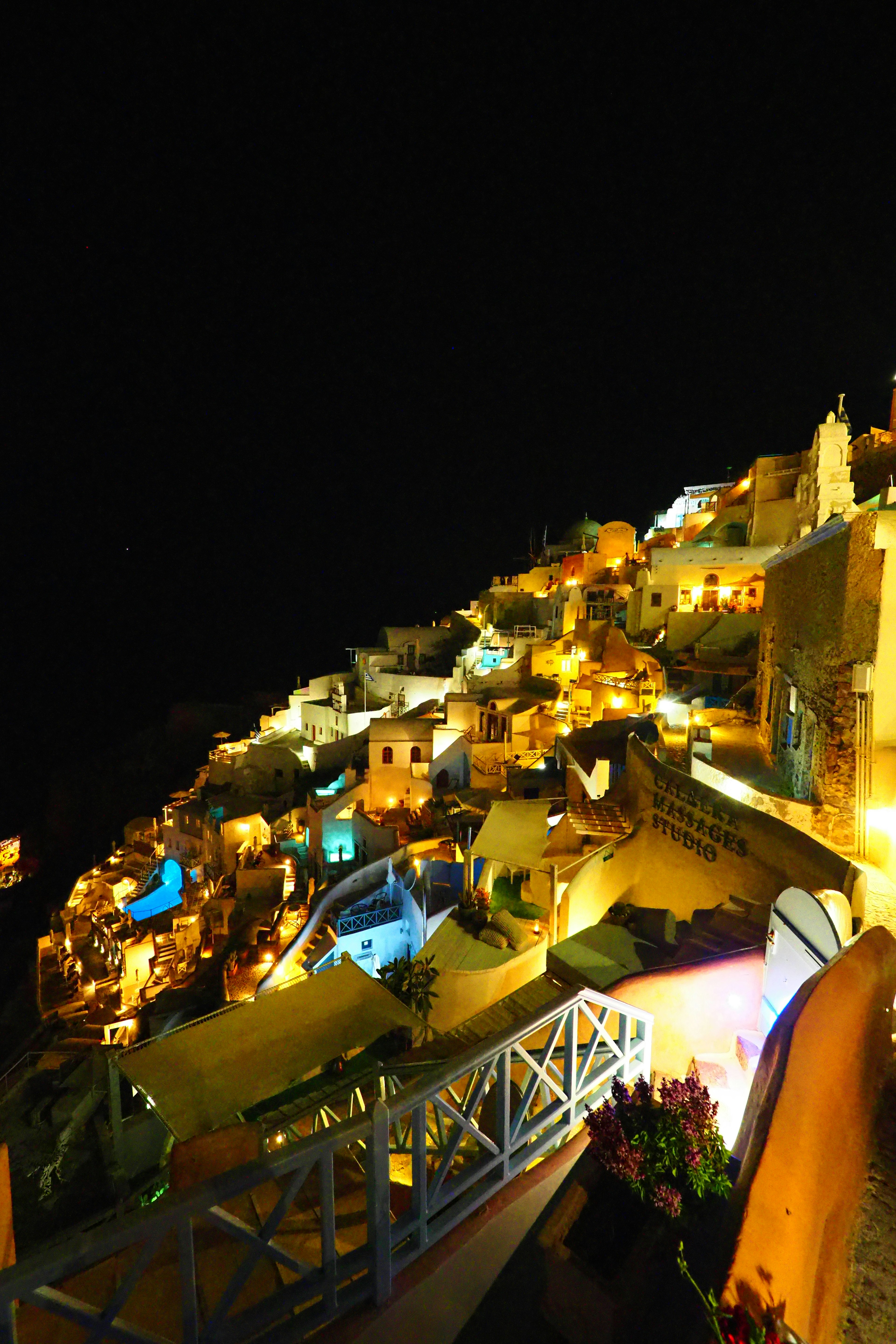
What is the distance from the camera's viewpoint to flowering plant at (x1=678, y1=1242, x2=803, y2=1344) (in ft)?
7.73

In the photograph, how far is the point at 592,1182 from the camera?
3266 mm

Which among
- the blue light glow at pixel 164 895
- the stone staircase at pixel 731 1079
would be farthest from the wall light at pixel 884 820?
the blue light glow at pixel 164 895

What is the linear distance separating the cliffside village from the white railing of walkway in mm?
467

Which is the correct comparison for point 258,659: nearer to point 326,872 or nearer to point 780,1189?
point 326,872

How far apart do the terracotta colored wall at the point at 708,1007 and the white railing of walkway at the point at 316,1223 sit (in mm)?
2436

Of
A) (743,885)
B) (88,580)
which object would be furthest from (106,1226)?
(88,580)

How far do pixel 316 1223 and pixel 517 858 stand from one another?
7.56 m

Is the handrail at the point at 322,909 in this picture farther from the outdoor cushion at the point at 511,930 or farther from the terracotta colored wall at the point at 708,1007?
the terracotta colored wall at the point at 708,1007

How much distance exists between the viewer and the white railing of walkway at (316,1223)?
6.75 feet

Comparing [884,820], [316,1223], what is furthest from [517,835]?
[316,1223]

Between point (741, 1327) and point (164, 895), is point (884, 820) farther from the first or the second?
point (164, 895)

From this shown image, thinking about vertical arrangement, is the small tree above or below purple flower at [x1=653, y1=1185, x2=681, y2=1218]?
below

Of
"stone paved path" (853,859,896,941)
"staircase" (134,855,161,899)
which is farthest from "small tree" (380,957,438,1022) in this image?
"staircase" (134,855,161,899)

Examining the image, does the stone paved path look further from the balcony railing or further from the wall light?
the balcony railing
